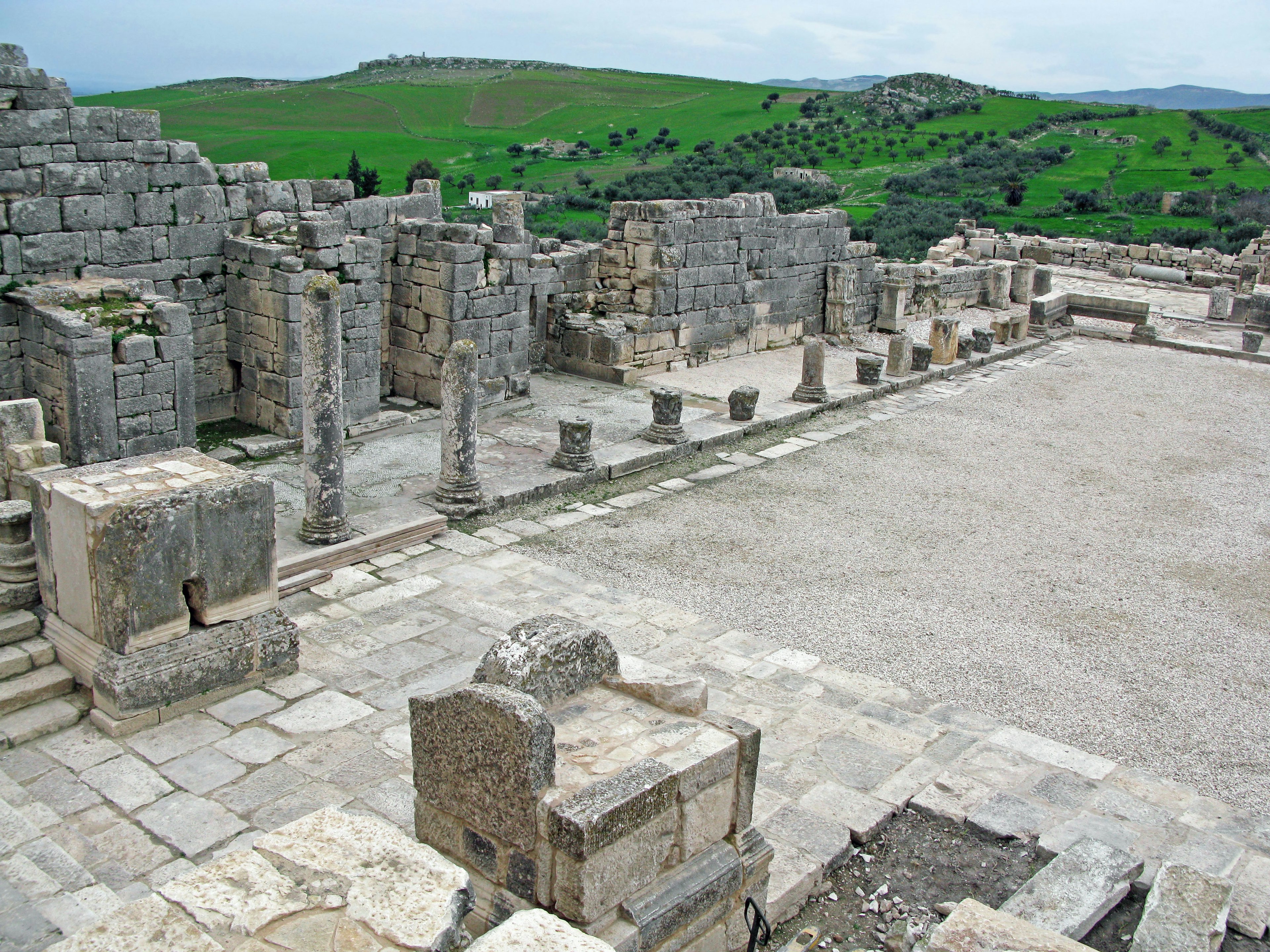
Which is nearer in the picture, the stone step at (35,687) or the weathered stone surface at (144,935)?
the weathered stone surface at (144,935)

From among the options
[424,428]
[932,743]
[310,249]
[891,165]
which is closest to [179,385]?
[310,249]

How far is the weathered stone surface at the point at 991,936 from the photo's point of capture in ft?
14.6

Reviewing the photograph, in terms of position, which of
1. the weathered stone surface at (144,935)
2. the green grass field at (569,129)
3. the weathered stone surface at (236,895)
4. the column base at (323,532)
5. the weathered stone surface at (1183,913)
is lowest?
the weathered stone surface at (1183,913)

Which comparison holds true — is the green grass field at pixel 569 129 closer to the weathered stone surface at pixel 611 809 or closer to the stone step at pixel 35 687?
the stone step at pixel 35 687

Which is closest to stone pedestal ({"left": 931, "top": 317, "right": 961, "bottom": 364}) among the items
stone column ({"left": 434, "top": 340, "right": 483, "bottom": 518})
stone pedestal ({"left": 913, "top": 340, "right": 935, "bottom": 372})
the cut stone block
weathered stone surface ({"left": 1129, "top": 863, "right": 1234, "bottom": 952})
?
stone pedestal ({"left": 913, "top": 340, "right": 935, "bottom": 372})

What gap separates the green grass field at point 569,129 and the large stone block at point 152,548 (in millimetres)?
33943

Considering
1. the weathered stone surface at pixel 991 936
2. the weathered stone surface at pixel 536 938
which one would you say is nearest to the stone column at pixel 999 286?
the weathered stone surface at pixel 991 936

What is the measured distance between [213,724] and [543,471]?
19.2 ft

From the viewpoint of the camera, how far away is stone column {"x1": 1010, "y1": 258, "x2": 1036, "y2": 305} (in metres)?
25.1

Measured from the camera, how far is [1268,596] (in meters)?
10.3

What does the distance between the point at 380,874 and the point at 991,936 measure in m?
2.57

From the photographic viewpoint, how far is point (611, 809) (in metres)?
4.45

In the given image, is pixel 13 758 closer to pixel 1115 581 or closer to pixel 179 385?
pixel 179 385

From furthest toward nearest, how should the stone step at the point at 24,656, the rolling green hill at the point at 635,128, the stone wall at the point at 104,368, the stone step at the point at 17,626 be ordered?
the rolling green hill at the point at 635,128 < the stone wall at the point at 104,368 < the stone step at the point at 17,626 < the stone step at the point at 24,656
